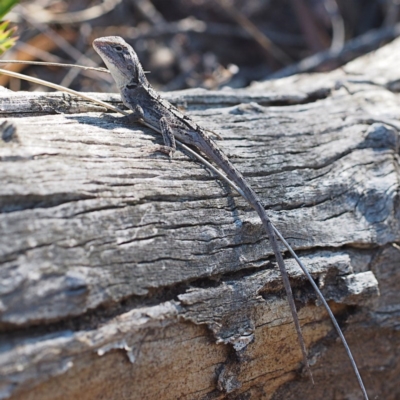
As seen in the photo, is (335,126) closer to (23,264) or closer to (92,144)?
(92,144)

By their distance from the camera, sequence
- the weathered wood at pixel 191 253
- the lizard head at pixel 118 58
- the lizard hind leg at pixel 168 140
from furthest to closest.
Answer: the lizard head at pixel 118 58 < the lizard hind leg at pixel 168 140 < the weathered wood at pixel 191 253

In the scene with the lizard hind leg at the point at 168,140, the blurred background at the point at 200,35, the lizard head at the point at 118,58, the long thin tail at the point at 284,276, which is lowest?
the long thin tail at the point at 284,276

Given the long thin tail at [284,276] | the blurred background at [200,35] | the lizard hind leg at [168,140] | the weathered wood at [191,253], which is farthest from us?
the blurred background at [200,35]

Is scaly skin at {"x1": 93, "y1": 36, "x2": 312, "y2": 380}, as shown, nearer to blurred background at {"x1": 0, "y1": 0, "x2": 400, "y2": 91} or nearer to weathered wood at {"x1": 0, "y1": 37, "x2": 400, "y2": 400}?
weathered wood at {"x1": 0, "y1": 37, "x2": 400, "y2": 400}

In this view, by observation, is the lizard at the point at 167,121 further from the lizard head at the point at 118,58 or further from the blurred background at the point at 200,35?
the blurred background at the point at 200,35

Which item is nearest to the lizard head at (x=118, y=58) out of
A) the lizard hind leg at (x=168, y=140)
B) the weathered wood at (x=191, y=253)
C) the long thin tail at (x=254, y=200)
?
the weathered wood at (x=191, y=253)
